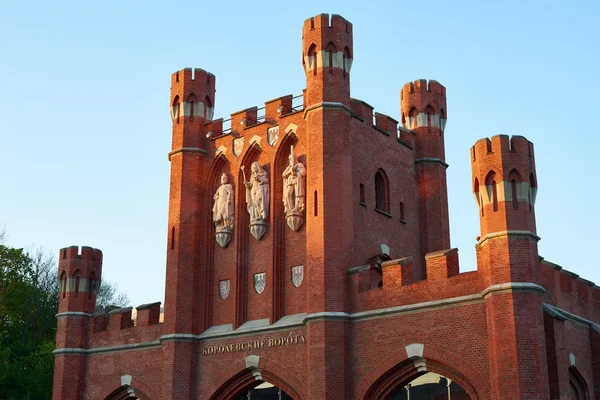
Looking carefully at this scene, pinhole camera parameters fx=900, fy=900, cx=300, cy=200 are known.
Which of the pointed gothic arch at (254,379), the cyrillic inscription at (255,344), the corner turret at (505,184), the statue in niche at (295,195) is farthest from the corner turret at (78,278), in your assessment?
the corner turret at (505,184)

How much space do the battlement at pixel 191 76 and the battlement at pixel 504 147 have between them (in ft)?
40.6

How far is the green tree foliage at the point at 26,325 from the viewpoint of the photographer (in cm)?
4012

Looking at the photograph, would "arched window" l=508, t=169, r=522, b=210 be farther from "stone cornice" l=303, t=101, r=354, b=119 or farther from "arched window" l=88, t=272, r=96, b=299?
"arched window" l=88, t=272, r=96, b=299

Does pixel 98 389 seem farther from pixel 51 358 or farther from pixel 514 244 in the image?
pixel 514 244

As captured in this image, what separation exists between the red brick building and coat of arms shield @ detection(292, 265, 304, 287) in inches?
1.7

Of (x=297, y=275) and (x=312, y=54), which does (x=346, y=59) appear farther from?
(x=297, y=275)

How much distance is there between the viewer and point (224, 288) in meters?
29.6

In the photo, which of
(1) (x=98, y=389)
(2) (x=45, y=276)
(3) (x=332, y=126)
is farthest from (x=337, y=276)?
(2) (x=45, y=276)

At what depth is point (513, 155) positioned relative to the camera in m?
23.1

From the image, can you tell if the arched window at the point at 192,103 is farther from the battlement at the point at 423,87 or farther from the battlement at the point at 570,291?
the battlement at the point at 570,291

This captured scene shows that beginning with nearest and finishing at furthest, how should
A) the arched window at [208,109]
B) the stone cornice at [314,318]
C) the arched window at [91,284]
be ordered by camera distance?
the stone cornice at [314,318] < the arched window at [208,109] < the arched window at [91,284]

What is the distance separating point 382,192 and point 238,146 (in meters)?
5.12

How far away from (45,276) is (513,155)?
41974 millimetres

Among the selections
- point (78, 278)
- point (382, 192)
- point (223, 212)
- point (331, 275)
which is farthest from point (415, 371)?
point (78, 278)
